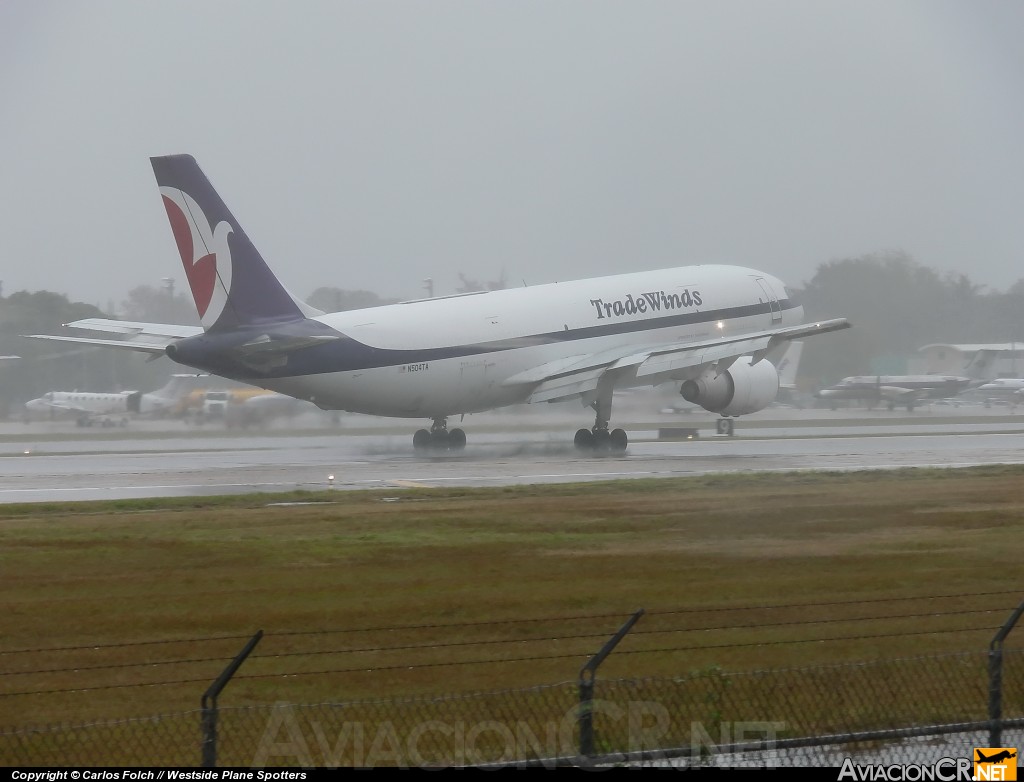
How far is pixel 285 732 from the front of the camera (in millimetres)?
9984

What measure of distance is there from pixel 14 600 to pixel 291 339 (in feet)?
61.1

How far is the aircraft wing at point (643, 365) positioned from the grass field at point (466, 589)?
44.0 ft

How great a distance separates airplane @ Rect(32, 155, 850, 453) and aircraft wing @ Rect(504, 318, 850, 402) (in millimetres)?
42

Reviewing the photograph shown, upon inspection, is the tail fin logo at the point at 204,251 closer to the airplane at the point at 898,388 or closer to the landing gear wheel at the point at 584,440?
the landing gear wheel at the point at 584,440

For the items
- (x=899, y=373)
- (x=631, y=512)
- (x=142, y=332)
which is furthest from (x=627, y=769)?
(x=899, y=373)

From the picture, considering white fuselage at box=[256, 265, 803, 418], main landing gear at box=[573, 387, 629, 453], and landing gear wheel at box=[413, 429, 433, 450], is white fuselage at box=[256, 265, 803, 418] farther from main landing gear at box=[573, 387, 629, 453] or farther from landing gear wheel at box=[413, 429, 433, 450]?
landing gear wheel at box=[413, 429, 433, 450]

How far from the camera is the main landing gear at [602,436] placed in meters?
39.7

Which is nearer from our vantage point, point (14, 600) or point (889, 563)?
point (14, 600)

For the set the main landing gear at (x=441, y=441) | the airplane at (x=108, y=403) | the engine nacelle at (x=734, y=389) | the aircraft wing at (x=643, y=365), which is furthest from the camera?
Result: the airplane at (x=108, y=403)

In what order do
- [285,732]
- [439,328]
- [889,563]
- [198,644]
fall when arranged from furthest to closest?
[439,328]
[889,563]
[198,644]
[285,732]

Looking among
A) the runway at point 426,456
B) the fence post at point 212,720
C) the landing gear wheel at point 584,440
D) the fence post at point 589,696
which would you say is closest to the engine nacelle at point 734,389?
the runway at point 426,456

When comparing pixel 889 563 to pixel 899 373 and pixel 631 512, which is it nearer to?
pixel 631 512

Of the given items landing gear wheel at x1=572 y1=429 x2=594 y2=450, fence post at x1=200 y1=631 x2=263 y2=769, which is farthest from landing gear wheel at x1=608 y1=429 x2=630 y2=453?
fence post at x1=200 y1=631 x2=263 y2=769

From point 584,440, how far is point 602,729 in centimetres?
2991
